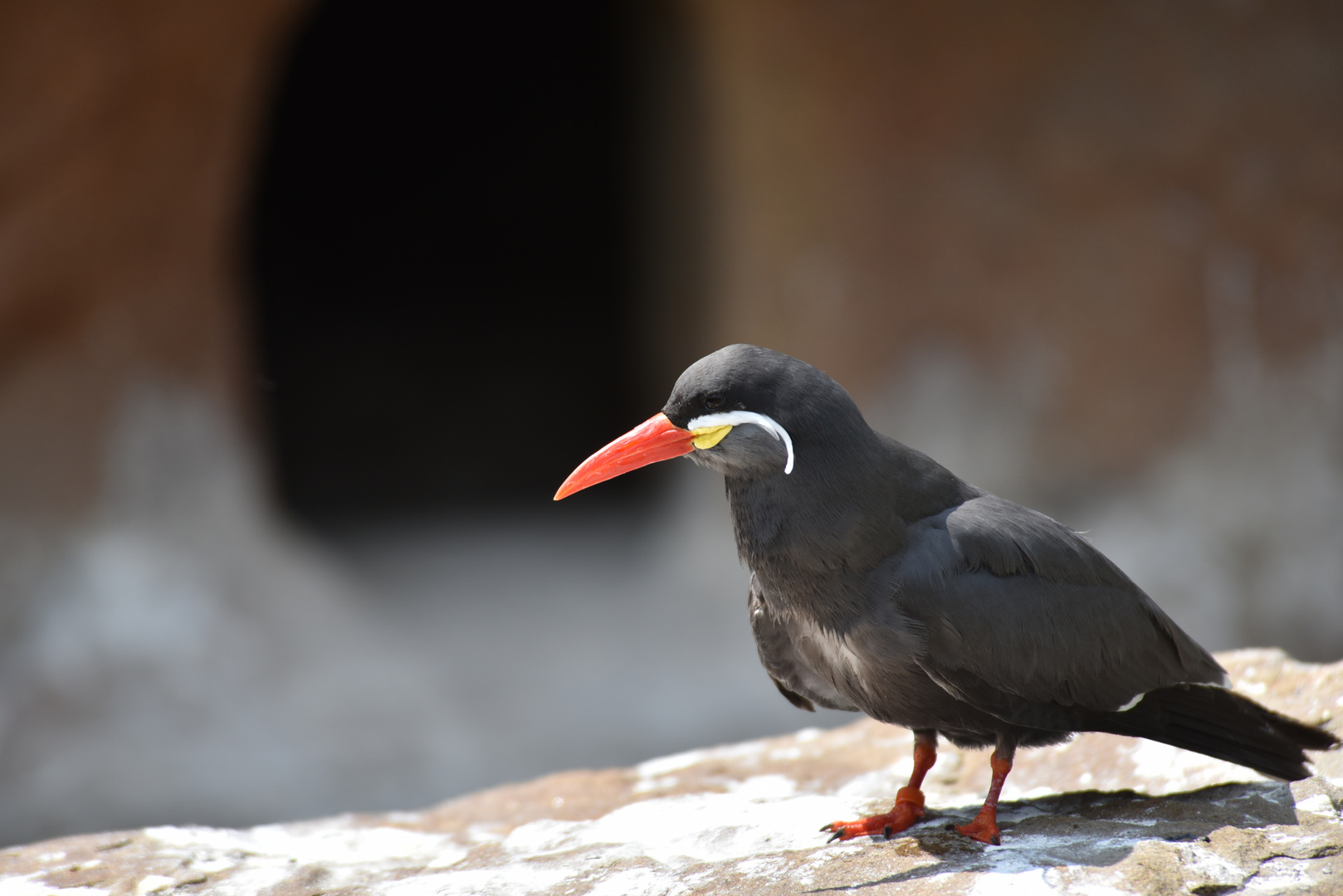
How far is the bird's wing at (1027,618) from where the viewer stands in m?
2.15

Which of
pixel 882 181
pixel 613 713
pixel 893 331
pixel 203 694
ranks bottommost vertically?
pixel 613 713

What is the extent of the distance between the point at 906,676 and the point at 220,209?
4.70 meters

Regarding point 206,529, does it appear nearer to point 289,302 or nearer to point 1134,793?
point 289,302

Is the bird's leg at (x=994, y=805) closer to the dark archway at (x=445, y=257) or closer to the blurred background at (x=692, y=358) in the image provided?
the blurred background at (x=692, y=358)

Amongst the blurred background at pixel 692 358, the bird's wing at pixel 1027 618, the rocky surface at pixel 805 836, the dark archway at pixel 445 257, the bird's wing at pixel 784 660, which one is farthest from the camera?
the dark archway at pixel 445 257

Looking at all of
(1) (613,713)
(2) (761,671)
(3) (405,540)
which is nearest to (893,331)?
(2) (761,671)

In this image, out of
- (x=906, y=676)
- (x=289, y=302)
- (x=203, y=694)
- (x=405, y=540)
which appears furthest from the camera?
(x=289, y=302)

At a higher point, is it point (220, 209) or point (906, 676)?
point (220, 209)

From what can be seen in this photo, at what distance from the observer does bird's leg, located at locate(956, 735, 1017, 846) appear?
2217 mm

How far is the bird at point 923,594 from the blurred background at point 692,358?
311 centimetres

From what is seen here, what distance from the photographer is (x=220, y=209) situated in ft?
18.5

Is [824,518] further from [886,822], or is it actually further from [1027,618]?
[886,822]

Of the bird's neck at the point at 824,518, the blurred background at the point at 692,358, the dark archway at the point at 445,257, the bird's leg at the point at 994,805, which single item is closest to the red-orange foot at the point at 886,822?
the bird's leg at the point at 994,805

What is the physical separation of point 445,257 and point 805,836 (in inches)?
272
